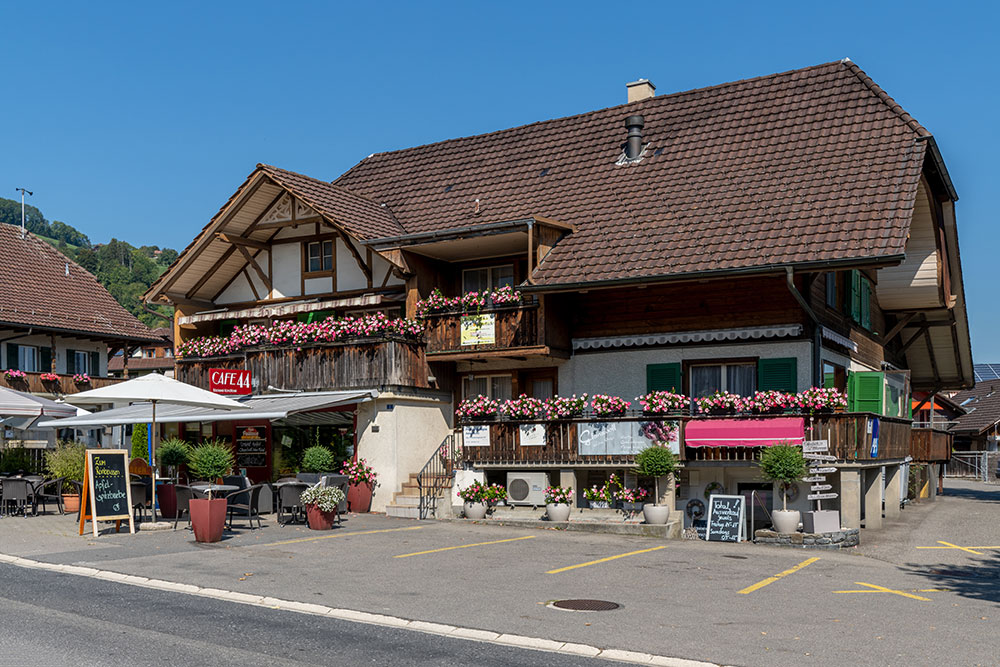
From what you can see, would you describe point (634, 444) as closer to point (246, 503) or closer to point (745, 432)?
point (745, 432)

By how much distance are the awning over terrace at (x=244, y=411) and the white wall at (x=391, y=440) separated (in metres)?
0.52

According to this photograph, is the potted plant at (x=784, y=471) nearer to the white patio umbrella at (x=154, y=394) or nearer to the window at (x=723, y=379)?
the window at (x=723, y=379)

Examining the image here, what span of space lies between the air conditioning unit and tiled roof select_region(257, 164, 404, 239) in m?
7.09

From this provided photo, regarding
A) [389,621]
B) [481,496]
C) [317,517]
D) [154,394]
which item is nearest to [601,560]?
[389,621]

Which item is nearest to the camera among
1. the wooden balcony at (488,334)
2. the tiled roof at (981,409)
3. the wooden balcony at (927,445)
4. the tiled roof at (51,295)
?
the wooden balcony at (488,334)

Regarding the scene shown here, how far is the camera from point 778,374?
2230 cm

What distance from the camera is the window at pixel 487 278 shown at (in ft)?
87.5

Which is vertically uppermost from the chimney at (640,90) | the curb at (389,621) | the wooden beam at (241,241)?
the chimney at (640,90)

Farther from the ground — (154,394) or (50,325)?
(50,325)

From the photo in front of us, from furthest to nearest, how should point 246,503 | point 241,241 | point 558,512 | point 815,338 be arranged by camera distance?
point 241,241, point 815,338, point 558,512, point 246,503

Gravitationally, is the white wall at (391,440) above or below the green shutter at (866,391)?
below

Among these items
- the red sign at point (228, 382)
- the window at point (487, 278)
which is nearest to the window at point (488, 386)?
the window at point (487, 278)

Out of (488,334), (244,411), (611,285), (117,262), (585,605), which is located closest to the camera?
(585,605)

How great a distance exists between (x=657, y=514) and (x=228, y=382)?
11.5 metres
